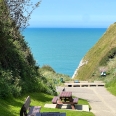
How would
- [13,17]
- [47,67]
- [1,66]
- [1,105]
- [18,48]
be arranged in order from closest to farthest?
1. [1,105]
2. [1,66]
3. [18,48]
4. [13,17]
5. [47,67]

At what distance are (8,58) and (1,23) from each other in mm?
2361

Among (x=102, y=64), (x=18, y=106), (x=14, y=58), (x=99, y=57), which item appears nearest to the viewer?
(x=18, y=106)

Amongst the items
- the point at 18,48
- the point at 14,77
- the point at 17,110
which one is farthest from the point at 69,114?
the point at 18,48

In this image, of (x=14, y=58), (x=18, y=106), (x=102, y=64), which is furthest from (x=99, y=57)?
(x=18, y=106)

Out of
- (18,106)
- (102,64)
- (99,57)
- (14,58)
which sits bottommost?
(18,106)

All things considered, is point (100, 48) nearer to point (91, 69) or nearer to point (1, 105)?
point (91, 69)

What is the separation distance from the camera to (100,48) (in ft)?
185

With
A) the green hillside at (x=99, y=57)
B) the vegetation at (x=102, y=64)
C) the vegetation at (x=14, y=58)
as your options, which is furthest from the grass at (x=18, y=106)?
the green hillside at (x=99, y=57)

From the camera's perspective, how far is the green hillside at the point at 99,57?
47.2 m

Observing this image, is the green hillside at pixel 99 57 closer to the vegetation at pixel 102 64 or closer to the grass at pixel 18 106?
the vegetation at pixel 102 64

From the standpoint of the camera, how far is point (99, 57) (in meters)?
51.1

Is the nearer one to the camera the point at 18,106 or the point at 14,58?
the point at 18,106

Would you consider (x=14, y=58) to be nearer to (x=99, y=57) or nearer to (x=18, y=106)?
(x=18, y=106)

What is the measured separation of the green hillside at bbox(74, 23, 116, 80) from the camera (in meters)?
47.2
